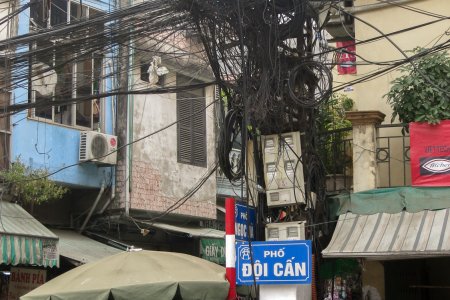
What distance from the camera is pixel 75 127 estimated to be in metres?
13.7

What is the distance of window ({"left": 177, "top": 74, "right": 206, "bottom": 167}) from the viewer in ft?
50.8

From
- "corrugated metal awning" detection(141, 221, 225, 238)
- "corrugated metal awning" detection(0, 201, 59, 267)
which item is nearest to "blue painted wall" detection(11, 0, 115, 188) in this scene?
"corrugated metal awning" detection(0, 201, 59, 267)

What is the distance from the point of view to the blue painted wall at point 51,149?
1265 cm

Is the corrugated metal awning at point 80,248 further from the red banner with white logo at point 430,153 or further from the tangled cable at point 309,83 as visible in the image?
the red banner with white logo at point 430,153

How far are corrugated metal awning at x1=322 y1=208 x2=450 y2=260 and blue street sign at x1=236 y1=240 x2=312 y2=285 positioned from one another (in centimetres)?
145

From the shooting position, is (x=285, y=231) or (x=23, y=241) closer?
(x=285, y=231)

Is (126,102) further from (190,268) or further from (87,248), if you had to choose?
(190,268)

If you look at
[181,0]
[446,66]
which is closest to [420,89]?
[446,66]

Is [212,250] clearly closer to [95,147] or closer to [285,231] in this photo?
[95,147]

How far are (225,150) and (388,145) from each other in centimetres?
272

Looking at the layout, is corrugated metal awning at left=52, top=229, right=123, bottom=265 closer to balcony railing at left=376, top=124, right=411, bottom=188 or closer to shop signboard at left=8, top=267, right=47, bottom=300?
shop signboard at left=8, top=267, right=47, bottom=300

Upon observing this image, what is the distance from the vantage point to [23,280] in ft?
40.7

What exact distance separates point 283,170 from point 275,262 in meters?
1.71

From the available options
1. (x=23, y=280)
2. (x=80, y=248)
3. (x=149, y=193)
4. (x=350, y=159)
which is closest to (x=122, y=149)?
(x=149, y=193)
